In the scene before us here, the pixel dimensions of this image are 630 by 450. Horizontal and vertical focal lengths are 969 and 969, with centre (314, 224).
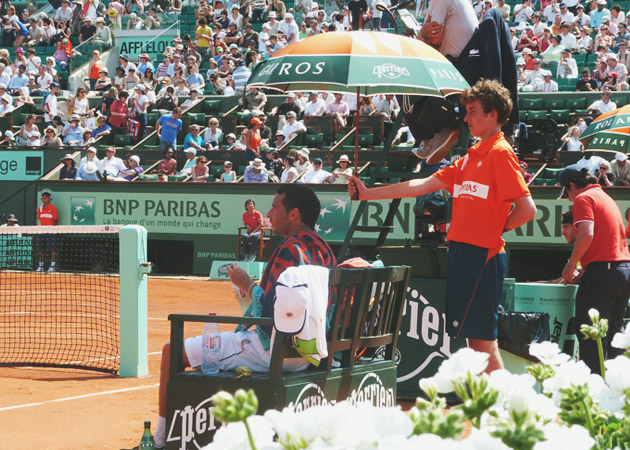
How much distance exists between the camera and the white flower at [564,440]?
1.26m

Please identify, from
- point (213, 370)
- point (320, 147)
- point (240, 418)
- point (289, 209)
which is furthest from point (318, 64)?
point (320, 147)

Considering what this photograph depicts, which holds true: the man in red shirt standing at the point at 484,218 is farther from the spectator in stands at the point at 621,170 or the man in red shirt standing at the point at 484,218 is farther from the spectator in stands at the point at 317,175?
the spectator in stands at the point at 317,175

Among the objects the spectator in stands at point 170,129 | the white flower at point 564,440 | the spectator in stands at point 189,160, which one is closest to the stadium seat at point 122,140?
the spectator in stands at point 170,129

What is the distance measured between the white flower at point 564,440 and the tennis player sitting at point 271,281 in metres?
3.44

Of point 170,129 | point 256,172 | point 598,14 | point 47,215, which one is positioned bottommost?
point 47,215

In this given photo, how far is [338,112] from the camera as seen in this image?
2191cm

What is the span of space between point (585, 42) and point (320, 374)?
63.6 ft

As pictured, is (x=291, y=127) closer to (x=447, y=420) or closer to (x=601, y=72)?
(x=601, y=72)

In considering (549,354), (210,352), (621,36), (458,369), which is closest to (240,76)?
(621,36)

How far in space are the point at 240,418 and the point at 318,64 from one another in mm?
5189

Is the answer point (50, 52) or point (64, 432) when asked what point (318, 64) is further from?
point (50, 52)

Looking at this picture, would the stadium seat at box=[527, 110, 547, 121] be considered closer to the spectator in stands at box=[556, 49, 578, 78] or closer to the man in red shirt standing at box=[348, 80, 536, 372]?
the spectator in stands at box=[556, 49, 578, 78]

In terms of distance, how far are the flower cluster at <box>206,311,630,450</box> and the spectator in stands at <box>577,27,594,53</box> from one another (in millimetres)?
22004

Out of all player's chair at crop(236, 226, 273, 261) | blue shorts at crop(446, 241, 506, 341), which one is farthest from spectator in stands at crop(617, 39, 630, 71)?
blue shorts at crop(446, 241, 506, 341)
